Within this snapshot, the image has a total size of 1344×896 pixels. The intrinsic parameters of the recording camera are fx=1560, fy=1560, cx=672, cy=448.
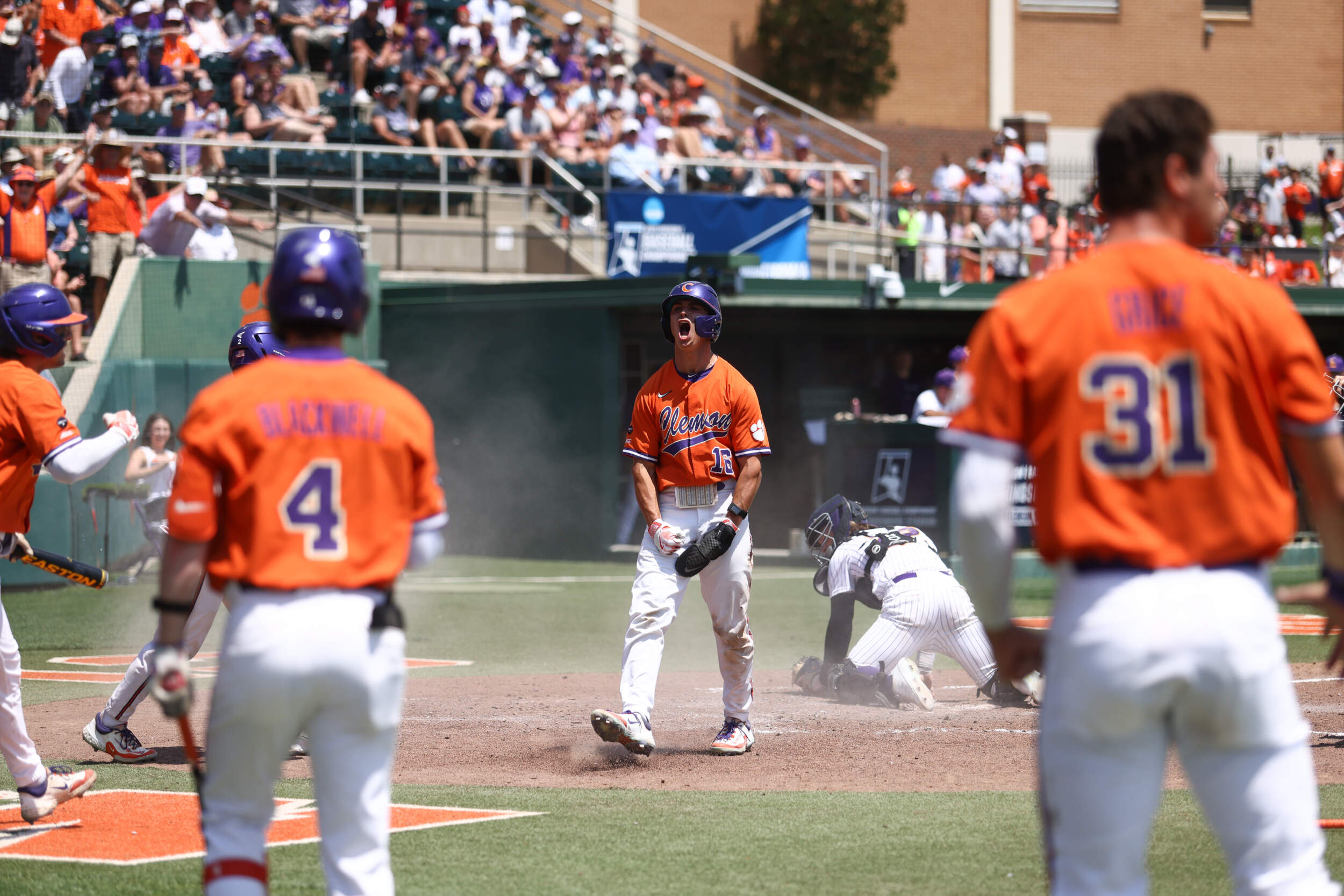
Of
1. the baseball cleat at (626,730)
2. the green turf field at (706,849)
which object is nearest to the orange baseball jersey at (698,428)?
the baseball cleat at (626,730)

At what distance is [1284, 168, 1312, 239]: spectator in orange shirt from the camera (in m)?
26.1

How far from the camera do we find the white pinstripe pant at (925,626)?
8.81 m

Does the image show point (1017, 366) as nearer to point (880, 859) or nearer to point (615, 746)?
point (880, 859)

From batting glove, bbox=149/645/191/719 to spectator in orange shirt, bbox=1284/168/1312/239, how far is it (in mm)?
25318

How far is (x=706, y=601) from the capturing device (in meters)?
7.50

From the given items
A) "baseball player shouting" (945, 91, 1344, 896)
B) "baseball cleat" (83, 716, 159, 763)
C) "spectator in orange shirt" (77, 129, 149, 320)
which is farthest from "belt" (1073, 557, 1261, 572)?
"spectator in orange shirt" (77, 129, 149, 320)

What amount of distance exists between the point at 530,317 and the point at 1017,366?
Answer: 17199 mm

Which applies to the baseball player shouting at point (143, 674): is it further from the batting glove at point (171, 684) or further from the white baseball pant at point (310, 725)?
the white baseball pant at point (310, 725)

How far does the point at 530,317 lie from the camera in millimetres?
20031

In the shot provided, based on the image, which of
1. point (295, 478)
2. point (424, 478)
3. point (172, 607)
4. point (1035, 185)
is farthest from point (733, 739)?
point (1035, 185)

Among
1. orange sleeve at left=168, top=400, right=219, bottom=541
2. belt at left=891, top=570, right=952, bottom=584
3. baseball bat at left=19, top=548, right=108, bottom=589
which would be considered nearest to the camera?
orange sleeve at left=168, top=400, right=219, bottom=541

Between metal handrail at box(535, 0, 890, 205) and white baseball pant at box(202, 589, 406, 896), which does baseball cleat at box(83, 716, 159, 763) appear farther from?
metal handrail at box(535, 0, 890, 205)

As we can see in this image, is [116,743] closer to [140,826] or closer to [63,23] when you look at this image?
[140,826]

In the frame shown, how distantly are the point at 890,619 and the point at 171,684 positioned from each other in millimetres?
5840
